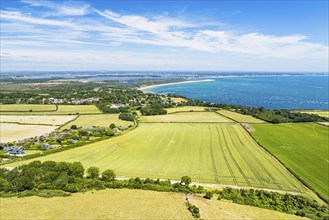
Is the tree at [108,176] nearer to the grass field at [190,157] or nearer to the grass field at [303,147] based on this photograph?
the grass field at [190,157]

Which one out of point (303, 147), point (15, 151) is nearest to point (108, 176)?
point (15, 151)

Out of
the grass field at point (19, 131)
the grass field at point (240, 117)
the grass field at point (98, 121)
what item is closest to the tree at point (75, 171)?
the grass field at point (19, 131)

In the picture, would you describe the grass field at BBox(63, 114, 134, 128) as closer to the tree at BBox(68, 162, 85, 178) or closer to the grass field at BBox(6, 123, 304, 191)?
the grass field at BBox(6, 123, 304, 191)

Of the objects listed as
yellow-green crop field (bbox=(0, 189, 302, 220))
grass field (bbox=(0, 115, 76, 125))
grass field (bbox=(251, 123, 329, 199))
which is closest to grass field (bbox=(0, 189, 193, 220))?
yellow-green crop field (bbox=(0, 189, 302, 220))

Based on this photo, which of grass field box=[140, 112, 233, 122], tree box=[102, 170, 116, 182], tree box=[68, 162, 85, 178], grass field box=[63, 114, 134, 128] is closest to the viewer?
tree box=[102, 170, 116, 182]

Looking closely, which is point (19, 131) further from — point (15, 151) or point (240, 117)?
point (240, 117)

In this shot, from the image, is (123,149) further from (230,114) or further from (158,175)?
(230,114)
